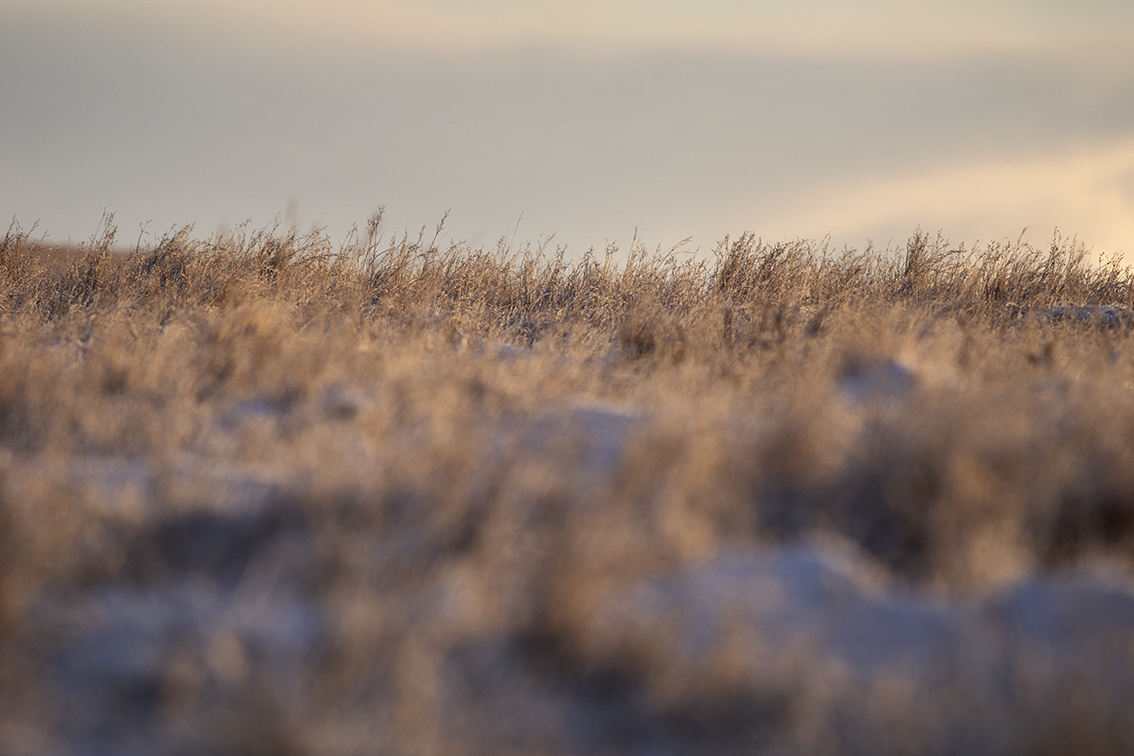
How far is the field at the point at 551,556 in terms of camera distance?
132cm

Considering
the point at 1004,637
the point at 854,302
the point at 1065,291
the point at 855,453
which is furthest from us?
the point at 1065,291

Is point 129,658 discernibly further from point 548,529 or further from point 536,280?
point 536,280

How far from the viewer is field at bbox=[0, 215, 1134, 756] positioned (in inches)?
51.8

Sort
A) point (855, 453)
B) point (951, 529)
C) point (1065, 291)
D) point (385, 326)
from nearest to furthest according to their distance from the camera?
point (951, 529), point (855, 453), point (385, 326), point (1065, 291)

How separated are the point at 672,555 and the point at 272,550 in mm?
984

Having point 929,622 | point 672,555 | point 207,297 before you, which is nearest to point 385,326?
point 207,297

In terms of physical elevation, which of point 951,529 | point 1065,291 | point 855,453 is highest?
point 1065,291

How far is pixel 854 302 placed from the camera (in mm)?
7145

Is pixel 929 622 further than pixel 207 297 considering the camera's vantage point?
No

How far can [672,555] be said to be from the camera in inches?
72.8

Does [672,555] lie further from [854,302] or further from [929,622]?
[854,302]

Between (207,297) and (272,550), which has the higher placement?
(207,297)

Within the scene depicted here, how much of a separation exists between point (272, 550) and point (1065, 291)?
9.35m

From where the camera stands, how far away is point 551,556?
1.68m
